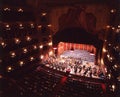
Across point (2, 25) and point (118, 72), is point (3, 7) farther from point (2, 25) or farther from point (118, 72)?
point (118, 72)

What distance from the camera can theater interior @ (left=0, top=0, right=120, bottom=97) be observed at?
22906 mm

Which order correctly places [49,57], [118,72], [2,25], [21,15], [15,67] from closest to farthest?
[118,72], [2,25], [15,67], [21,15], [49,57]

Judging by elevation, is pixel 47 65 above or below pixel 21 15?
below

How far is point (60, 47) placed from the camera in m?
38.4

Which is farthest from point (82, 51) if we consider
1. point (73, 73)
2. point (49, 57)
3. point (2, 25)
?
point (2, 25)

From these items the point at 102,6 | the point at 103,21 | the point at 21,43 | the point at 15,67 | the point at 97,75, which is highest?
the point at 102,6

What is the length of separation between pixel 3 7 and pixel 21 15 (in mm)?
4526

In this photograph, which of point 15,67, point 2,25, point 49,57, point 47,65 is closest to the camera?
point 2,25

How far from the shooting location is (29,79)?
2469 cm

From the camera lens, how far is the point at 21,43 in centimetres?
2919

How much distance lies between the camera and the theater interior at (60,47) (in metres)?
22.9

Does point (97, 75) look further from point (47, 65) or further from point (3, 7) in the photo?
point (3, 7)

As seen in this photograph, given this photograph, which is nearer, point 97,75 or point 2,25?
point 2,25

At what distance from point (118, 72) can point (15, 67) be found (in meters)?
15.8
